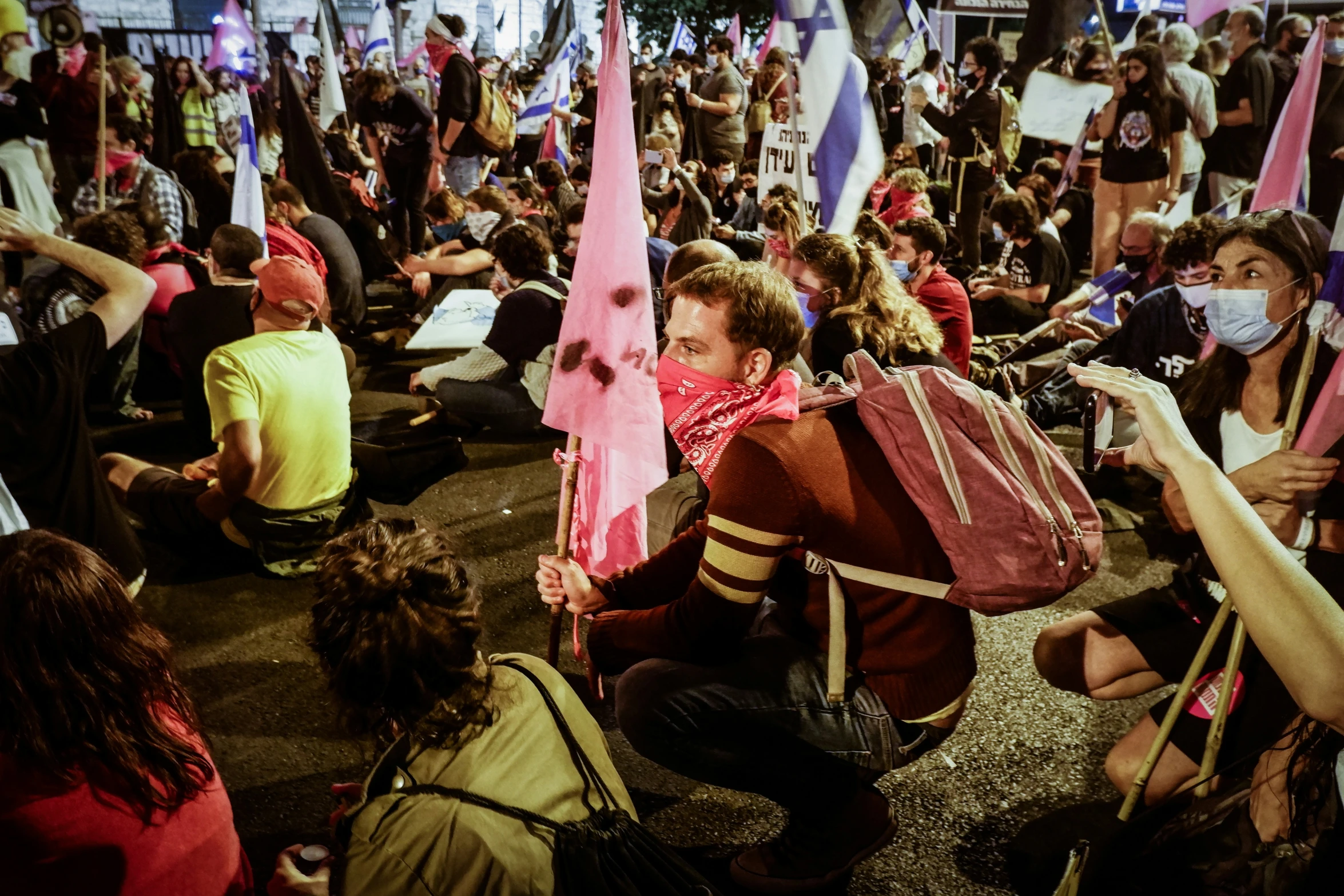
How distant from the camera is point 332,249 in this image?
7496 mm

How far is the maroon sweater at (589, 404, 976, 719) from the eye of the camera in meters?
2.07

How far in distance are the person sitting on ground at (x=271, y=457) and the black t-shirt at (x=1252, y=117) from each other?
7.53 metres

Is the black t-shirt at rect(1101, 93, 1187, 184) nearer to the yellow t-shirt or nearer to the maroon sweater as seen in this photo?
the yellow t-shirt

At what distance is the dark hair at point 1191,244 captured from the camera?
4.42 meters

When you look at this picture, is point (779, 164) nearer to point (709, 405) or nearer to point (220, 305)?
point (220, 305)

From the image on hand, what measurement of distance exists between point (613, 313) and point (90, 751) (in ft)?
5.30

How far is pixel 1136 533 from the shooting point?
479 centimetres

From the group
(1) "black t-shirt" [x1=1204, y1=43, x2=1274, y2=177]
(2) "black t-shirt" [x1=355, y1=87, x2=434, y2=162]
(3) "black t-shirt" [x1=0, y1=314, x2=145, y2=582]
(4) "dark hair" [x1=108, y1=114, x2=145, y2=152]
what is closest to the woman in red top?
(3) "black t-shirt" [x1=0, y1=314, x2=145, y2=582]

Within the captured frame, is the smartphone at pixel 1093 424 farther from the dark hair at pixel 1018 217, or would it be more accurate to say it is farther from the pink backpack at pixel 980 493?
the dark hair at pixel 1018 217

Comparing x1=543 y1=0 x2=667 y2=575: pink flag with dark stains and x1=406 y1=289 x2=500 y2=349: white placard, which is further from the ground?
x1=543 y1=0 x2=667 y2=575: pink flag with dark stains

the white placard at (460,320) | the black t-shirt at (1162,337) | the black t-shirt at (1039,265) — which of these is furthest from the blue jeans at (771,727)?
the black t-shirt at (1039,265)

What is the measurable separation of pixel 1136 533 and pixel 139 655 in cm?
439

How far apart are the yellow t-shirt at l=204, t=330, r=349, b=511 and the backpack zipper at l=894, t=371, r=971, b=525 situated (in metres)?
2.75

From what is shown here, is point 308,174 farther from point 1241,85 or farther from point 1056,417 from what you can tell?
point 1241,85
